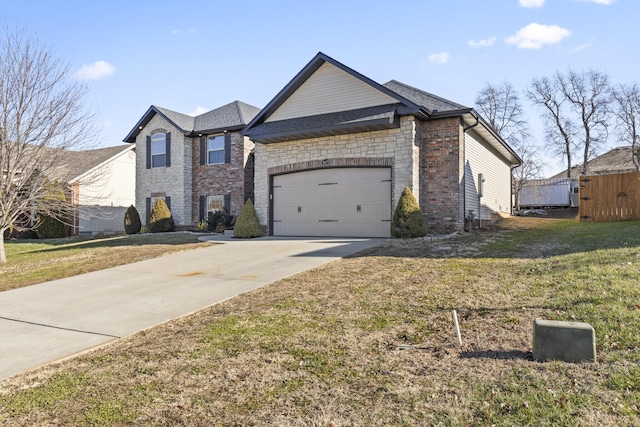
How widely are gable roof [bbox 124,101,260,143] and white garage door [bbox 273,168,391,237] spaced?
15.3 ft

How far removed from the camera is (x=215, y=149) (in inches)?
768

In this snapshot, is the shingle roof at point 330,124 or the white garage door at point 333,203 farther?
the white garage door at point 333,203

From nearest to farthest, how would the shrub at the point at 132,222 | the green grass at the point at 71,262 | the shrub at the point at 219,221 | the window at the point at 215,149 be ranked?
the green grass at the point at 71,262 < the shrub at the point at 219,221 < the window at the point at 215,149 < the shrub at the point at 132,222

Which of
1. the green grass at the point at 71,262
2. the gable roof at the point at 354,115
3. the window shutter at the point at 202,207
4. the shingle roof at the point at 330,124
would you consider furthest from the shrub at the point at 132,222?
the shingle roof at the point at 330,124

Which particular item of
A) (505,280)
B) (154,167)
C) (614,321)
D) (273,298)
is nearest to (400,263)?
(505,280)

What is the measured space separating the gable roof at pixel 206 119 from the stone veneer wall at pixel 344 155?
3.41 m

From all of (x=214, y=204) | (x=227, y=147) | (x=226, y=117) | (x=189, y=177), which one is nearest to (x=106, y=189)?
(x=189, y=177)

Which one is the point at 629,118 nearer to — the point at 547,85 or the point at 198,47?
the point at 547,85

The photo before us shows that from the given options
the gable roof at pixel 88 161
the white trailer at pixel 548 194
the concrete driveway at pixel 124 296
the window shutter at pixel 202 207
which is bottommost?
the concrete driveway at pixel 124 296

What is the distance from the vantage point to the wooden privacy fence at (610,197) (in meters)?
15.3

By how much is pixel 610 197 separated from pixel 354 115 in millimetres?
10527

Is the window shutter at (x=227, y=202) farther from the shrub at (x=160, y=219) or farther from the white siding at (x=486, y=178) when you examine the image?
the white siding at (x=486, y=178)

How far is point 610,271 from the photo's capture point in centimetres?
599

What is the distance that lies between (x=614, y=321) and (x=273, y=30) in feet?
30.0
